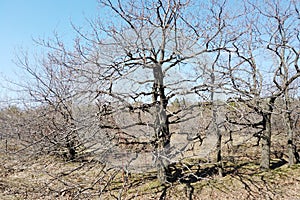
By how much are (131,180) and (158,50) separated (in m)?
2.80

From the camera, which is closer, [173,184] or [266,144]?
[173,184]

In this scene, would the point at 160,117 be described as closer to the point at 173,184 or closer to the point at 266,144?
the point at 173,184

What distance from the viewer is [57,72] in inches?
253

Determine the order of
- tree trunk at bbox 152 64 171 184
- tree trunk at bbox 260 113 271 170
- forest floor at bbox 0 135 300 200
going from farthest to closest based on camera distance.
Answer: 1. tree trunk at bbox 260 113 271 170
2. forest floor at bbox 0 135 300 200
3. tree trunk at bbox 152 64 171 184

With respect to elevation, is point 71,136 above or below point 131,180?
above

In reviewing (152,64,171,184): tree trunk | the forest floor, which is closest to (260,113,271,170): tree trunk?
the forest floor

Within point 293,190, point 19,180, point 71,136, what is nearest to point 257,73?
point 293,190

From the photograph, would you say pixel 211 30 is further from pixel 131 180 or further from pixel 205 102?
pixel 131 180

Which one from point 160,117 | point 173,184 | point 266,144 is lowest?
point 173,184

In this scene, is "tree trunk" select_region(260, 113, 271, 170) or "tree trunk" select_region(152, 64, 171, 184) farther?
"tree trunk" select_region(260, 113, 271, 170)

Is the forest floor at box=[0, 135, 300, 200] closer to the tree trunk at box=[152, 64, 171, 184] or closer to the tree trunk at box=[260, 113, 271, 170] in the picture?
the tree trunk at box=[260, 113, 271, 170]

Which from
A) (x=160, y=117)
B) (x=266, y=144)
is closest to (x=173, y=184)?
(x=160, y=117)

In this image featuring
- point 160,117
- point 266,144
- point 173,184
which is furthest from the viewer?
point 266,144

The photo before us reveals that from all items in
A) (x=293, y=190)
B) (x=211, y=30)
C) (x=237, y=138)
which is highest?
(x=211, y=30)
